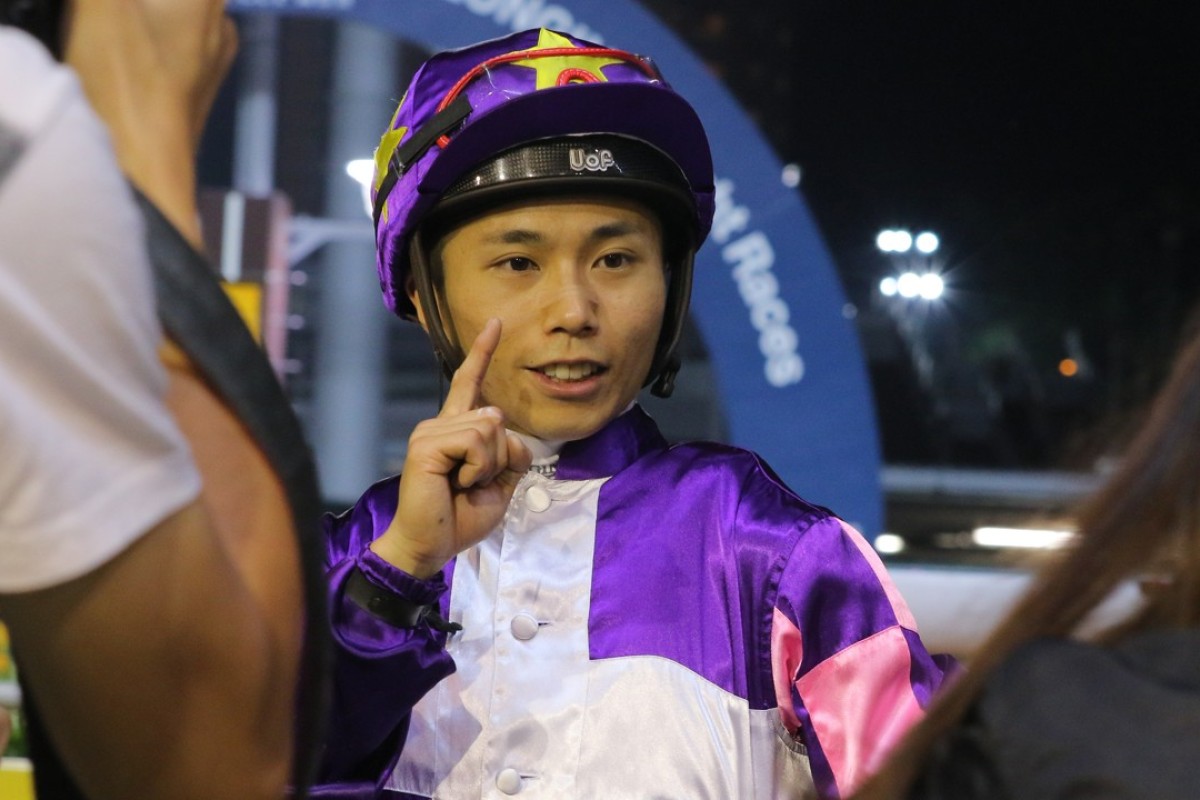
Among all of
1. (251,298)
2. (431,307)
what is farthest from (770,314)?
(431,307)

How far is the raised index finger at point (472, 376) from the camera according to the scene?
129 centimetres

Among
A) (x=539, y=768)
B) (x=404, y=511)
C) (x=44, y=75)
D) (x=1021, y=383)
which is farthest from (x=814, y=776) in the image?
(x=1021, y=383)

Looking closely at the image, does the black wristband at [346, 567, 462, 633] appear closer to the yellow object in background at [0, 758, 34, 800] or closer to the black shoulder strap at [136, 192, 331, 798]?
the black shoulder strap at [136, 192, 331, 798]

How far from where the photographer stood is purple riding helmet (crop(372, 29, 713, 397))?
1.41 meters

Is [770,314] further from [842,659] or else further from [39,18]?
[39,18]

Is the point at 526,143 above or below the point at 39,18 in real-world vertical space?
above

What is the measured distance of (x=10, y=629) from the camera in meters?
0.59

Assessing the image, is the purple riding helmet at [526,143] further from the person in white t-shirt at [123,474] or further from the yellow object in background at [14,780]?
the yellow object in background at [14,780]

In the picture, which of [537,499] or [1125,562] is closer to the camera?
[1125,562]

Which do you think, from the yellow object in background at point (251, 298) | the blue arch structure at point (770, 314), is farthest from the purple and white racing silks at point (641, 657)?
the yellow object in background at point (251, 298)

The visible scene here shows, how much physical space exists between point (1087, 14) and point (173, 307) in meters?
3.85

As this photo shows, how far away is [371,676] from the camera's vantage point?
4.12 ft

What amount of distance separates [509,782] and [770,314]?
7.19 ft

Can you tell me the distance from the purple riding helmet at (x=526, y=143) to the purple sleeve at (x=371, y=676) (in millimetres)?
328
